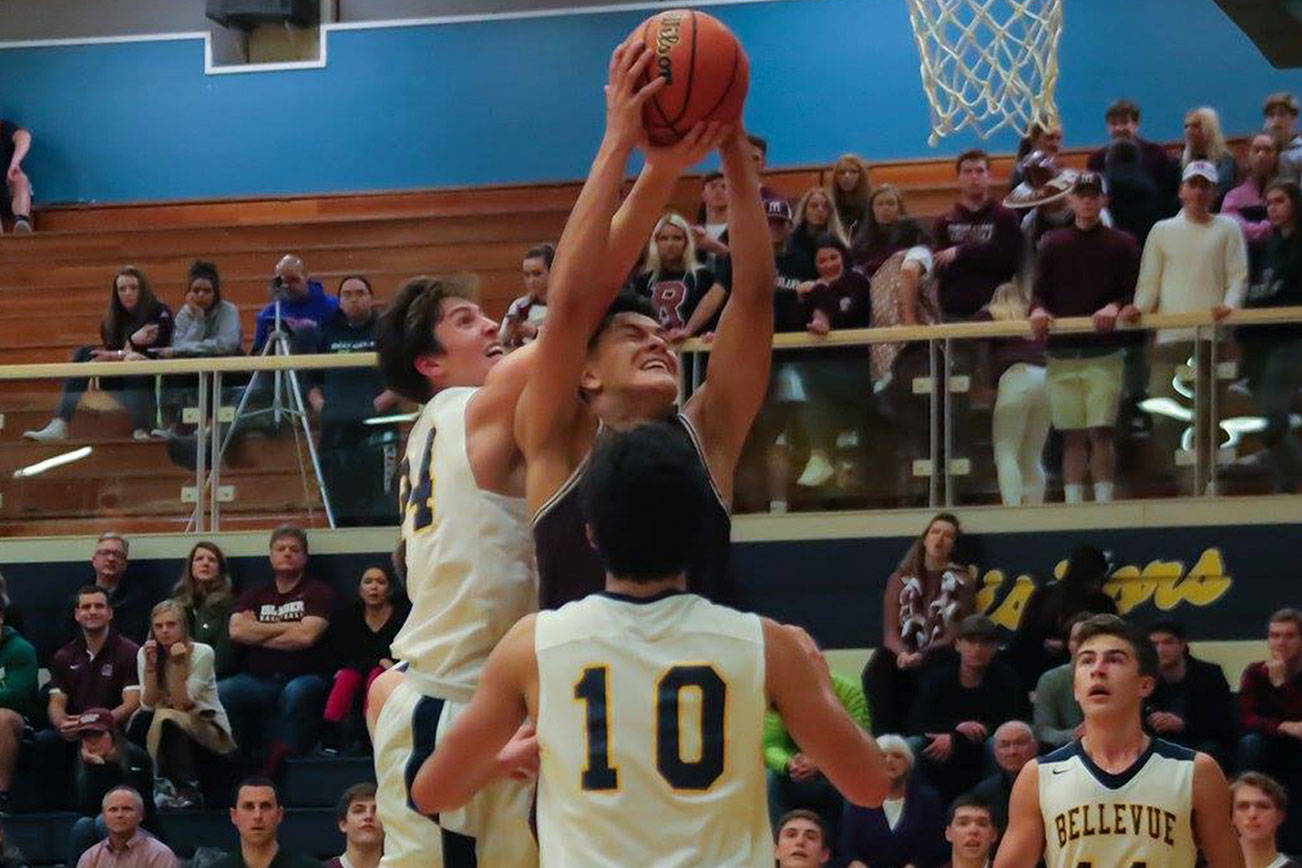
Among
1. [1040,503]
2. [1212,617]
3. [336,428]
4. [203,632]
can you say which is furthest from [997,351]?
[203,632]

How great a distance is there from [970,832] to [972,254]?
356cm

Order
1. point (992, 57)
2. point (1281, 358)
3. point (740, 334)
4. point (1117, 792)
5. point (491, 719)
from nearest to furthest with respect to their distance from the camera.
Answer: point (491, 719), point (740, 334), point (1117, 792), point (1281, 358), point (992, 57)

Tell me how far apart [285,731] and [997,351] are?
400cm

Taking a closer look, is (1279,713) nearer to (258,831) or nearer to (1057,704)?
(1057,704)

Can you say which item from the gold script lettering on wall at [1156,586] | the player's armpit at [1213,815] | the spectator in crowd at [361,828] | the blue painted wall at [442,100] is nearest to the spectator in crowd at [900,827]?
the gold script lettering on wall at [1156,586]

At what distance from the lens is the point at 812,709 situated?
3.94 m

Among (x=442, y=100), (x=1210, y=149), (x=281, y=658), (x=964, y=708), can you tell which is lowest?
(x=964, y=708)

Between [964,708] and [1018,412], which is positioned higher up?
[1018,412]

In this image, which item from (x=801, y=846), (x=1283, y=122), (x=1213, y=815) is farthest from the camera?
(x=1283, y=122)

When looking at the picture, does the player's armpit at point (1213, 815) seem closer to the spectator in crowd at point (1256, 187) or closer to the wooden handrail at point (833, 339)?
the wooden handrail at point (833, 339)

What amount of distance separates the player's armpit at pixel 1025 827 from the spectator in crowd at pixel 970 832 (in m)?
2.54

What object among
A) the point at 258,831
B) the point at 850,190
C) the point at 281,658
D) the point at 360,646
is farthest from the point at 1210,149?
the point at 258,831

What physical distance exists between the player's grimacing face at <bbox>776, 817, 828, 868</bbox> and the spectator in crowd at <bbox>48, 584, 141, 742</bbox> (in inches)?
156

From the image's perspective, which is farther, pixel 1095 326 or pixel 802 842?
pixel 1095 326
